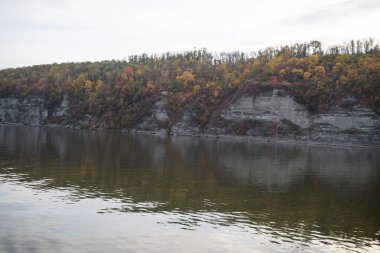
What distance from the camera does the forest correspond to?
11494 cm

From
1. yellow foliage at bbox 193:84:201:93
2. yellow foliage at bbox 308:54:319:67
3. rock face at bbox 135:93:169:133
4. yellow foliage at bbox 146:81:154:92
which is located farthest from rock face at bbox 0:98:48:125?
yellow foliage at bbox 308:54:319:67

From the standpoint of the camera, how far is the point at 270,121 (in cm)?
11669

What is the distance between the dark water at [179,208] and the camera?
2066 cm

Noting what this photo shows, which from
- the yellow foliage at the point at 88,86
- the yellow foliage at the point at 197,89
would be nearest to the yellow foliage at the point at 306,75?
the yellow foliage at the point at 197,89

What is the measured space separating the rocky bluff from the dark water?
56.4 meters

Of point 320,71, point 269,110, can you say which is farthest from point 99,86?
point 320,71

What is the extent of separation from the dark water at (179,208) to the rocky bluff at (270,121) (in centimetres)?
5643

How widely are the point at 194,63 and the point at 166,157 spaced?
12678 cm

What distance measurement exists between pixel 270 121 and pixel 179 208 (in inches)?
3625

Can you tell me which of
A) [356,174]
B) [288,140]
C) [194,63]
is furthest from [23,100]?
[356,174]

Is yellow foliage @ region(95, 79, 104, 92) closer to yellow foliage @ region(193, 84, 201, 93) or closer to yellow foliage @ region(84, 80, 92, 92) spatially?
yellow foliage @ region(84, 80, 92, 92)

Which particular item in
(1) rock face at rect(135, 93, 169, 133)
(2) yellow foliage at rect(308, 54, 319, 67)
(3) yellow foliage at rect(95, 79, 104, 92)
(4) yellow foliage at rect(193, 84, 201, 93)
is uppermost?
(2) yellow foliage at rect(308, 54, 319, 67)

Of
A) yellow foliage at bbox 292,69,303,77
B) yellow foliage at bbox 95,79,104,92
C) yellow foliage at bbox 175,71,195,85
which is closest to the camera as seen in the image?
yellow foliage at bbox 292,69,303,77

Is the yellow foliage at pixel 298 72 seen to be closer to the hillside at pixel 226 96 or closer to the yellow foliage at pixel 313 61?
the hillside at pixel 226 96
